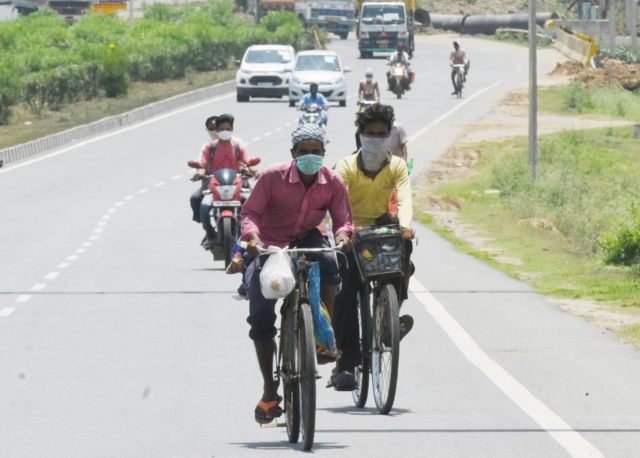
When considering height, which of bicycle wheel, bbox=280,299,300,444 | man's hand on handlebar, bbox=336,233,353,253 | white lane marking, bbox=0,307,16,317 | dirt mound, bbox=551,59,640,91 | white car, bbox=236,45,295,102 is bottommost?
dirt mound, bbox=551,59,640,91

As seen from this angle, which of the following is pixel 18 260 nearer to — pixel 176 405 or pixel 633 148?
pixel 176 405

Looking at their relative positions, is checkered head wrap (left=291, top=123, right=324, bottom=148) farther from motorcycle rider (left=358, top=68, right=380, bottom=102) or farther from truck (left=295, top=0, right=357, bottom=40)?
truck (left=295, top=0, right=357, bottom=40)

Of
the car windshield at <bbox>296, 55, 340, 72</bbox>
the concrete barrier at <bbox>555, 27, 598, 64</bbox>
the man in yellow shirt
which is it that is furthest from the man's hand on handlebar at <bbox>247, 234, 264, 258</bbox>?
the concrete barrier at <bbox>555, 27, 598, 64</bbox>

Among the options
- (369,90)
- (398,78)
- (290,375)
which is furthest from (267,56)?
(290,375)

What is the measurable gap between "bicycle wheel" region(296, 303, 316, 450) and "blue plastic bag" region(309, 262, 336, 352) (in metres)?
0.18

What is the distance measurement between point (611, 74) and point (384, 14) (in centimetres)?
2013

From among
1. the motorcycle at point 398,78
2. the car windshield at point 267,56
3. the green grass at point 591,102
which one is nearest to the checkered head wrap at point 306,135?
the green grass at point 591,102

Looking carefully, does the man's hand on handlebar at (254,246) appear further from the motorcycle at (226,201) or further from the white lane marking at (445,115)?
the white lane marking at (445,115)

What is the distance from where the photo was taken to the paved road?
9352mm

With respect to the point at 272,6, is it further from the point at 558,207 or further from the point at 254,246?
the point at 254,246

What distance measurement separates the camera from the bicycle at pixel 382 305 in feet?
32.6

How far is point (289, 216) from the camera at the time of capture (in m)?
9.48

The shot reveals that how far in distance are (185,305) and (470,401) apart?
21.1ft

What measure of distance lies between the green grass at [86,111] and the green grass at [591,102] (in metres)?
12.4
